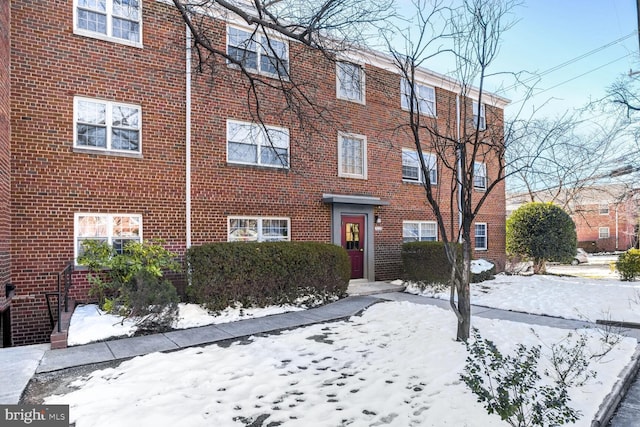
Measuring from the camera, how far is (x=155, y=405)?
372 centimetres

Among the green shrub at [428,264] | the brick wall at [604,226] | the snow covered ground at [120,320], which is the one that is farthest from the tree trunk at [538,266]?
the brick wall at [604,226]

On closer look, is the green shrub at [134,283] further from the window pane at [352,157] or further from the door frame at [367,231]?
the window pane at [352,157]

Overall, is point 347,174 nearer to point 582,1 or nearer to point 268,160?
point 268,160

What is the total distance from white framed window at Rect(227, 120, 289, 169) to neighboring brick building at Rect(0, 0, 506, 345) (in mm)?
31

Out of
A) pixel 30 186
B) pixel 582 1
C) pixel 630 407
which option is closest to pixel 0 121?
pixel 30 186

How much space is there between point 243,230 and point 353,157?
4.44m

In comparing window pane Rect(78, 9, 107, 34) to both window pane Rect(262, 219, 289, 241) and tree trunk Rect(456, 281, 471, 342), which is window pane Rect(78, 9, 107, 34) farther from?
tree trunk Rect(456, 281, 471, 342)

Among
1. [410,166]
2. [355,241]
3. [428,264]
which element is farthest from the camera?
[410,166]

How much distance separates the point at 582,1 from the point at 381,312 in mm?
8181

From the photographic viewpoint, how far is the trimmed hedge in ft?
25.8

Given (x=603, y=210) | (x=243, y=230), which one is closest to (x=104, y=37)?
(x=243, y=230)

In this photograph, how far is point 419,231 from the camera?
13797 mm

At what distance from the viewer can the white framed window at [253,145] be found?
9961 millimetres

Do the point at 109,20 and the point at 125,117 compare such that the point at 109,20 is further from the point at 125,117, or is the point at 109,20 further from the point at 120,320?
the point at 120,320
